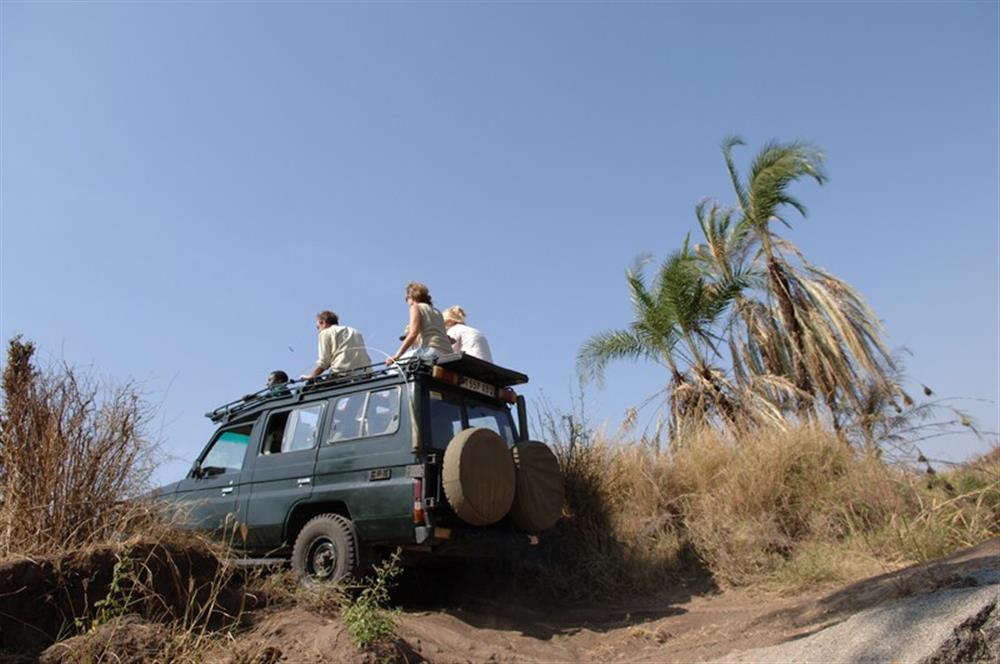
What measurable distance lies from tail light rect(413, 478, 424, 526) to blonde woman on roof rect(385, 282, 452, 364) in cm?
173

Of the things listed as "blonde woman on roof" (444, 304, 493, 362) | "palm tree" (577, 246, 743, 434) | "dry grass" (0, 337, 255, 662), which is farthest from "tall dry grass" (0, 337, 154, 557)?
"palm tree" (577, 246, 743, 434)

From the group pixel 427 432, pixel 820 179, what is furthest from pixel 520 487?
pixel 820 179

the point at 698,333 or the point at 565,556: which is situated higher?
the point at 698,333

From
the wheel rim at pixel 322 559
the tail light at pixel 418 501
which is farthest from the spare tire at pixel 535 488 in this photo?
the wheel rim at pixel 322 559

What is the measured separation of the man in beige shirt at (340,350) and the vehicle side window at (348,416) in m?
0.89

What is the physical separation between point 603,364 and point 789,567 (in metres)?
8.07

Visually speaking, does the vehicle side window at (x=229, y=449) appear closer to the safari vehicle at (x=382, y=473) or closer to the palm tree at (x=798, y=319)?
the safari vehicle at (x=382, y=473)

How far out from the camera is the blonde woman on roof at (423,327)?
7.66m

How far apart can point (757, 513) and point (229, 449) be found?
238 inches

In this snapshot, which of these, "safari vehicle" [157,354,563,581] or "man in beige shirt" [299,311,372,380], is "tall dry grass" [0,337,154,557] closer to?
"safari vehicle" [157,354,563,581]

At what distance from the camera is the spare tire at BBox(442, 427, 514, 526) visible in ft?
19.8

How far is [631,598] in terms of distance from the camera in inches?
304

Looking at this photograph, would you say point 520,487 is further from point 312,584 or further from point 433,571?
point 312,584

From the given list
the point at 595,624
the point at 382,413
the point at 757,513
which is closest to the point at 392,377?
the point at 382,413
